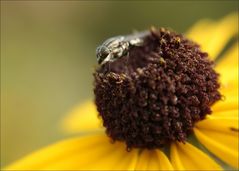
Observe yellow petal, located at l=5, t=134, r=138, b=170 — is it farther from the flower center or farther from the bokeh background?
the bokeh background

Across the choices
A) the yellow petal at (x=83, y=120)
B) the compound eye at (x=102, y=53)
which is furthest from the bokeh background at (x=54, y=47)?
the compound eye at (x=102, y=53)

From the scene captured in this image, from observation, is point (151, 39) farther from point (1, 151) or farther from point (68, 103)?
point (68, 103)

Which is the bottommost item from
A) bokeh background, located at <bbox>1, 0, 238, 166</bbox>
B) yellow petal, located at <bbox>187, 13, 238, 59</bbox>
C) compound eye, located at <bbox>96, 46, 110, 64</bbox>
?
compound eye, located at <bbox>96, 46, 110, 64</bbox>

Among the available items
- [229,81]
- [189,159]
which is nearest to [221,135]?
[189,159]

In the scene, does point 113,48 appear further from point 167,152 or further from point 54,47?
point 54,47

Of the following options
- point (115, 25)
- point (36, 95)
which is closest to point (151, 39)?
point (36, 95)

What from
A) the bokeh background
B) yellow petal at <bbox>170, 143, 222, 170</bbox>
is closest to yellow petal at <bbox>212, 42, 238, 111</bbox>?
yellow petal at <bbox>170, 143, 222, 170</bbox>
